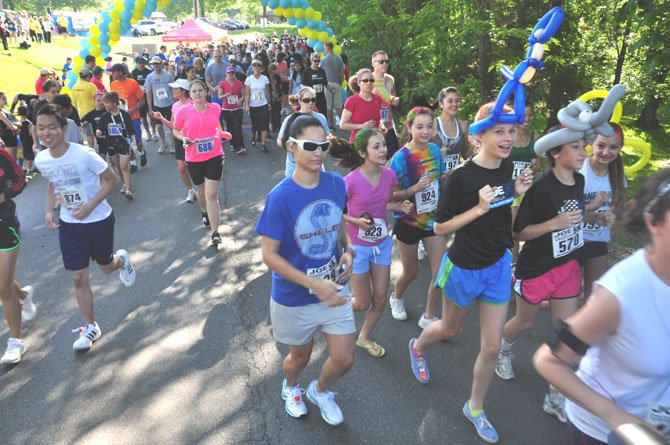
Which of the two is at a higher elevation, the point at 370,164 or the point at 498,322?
the point at 370,164

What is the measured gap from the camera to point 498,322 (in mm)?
3078

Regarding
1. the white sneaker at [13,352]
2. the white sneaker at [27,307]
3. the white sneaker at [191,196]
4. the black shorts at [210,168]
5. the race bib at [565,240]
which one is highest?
the race bib at [565,240]

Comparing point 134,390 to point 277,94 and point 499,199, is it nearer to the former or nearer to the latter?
point 499,199

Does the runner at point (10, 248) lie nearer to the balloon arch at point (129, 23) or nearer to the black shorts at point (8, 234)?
the black shorts at point (8, 234)

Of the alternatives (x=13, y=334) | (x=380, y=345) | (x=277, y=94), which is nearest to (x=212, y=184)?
(x=13, y=334)

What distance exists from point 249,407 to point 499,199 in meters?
2.28

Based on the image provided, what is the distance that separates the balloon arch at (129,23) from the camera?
42.7 feet

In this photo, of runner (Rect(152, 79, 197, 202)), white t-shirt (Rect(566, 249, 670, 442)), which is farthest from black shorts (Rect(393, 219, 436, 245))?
runner (Rect(152, 79, 197, 202))

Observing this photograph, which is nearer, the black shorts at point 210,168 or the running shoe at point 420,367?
the running shoe at point 420,367

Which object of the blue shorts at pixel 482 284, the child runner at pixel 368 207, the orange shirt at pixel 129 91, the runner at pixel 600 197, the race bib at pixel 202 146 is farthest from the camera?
the orange shirt at pixel 129 91

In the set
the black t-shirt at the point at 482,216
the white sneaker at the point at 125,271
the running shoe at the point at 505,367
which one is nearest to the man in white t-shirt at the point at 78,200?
the white sneaker at the point at 125,271

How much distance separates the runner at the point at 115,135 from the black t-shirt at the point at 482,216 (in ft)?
21.8

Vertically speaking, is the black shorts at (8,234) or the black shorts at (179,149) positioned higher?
the black shorts at (8,234)

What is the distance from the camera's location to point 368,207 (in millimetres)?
3760
